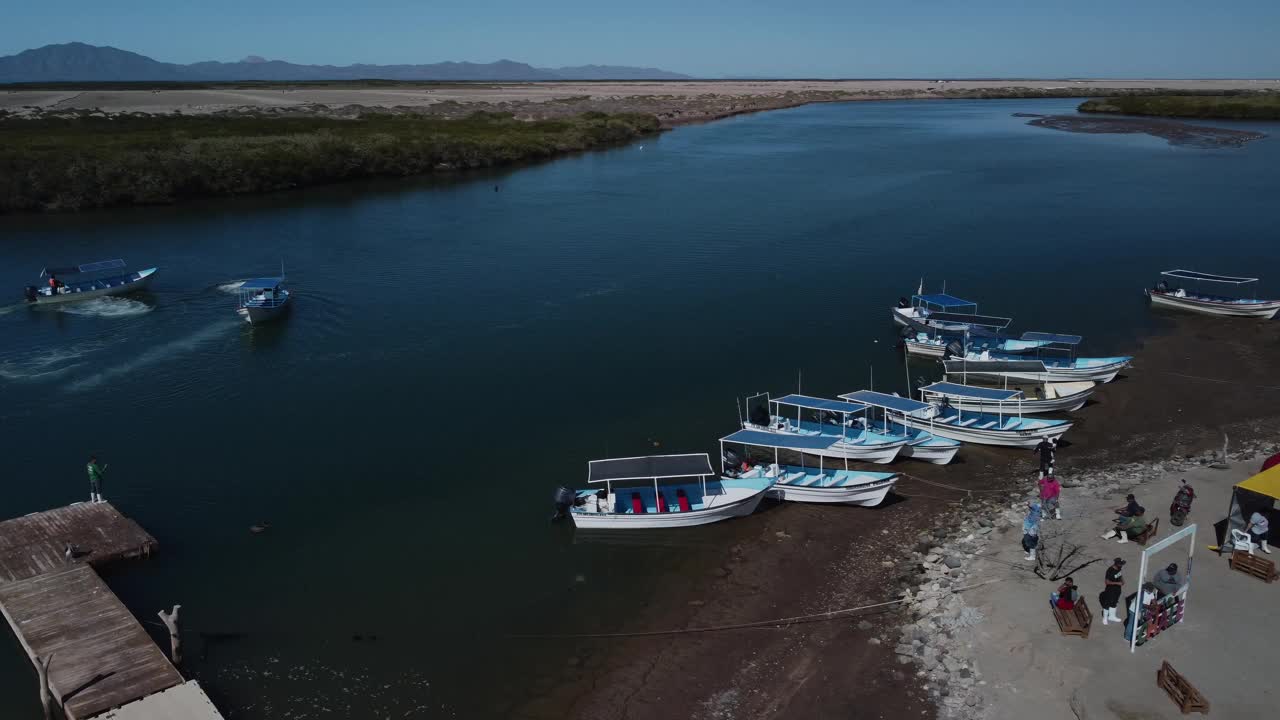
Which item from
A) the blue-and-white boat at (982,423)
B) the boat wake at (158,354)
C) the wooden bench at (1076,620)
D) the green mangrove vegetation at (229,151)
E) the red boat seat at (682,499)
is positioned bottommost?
the red boat seat at (682,499)

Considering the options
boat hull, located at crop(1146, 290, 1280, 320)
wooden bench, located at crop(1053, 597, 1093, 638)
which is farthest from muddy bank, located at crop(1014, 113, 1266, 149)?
wooden bench, located at crop(1053, 597, 1093, 638)

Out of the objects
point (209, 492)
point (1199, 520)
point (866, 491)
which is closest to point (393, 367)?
point (209, 492)

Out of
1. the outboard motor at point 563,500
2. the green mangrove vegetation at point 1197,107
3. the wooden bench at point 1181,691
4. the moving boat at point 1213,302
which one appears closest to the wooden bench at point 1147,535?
the wooden bench at point 1181,691

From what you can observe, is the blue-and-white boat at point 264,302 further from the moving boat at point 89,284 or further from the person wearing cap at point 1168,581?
the person wearing cap at point 1168,581

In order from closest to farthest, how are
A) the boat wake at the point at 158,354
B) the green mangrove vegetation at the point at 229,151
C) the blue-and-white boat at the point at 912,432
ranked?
the blue-and-white boat at the point at 912,432
the boat wake at the point at 158,354
the green mangrove vegetation at the point at 229,151

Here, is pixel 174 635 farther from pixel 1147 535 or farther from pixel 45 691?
pixel 1147 535

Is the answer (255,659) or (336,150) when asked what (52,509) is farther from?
(336,150)

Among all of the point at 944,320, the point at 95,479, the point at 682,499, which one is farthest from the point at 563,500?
the point at 944,320

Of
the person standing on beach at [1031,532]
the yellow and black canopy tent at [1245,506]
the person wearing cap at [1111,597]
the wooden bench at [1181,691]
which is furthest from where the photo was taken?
the person standing on beach at [1031,532]
